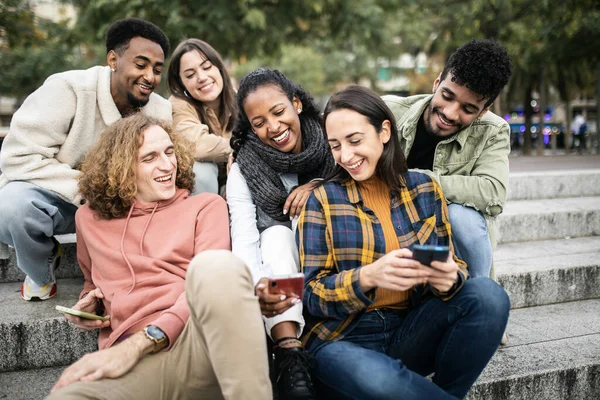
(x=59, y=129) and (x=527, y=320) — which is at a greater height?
(x=59, y=129)

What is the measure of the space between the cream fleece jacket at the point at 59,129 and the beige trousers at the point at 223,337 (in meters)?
1.52

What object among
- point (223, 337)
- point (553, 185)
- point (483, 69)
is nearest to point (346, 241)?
point (223, 337)

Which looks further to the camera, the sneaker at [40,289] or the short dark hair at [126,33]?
the short dark hair at [126,33]

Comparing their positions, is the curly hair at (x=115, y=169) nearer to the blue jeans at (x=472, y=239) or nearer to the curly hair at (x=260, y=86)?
the curly hair at (x=260, y=86)

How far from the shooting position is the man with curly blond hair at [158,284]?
6.17ft

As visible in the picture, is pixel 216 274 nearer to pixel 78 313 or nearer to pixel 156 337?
pixel 156 337

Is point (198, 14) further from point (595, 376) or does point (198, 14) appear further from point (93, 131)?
point (595, 376)

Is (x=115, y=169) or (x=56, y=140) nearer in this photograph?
(x=115, y=169)

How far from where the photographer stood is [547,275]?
377cm

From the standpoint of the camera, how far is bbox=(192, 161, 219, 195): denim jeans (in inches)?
136

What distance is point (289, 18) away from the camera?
30.8ft

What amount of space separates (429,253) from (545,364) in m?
1.40

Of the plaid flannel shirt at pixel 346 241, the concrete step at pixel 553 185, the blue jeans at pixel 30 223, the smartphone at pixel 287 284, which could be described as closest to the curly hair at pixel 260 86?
the plaid flannel shirt at pixel 346 241

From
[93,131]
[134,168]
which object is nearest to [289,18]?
[93,131]
